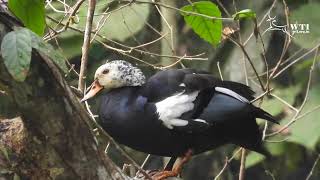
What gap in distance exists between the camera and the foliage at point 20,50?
1104 millimetres

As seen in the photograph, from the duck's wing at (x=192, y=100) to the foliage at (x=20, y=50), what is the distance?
0.78 metres

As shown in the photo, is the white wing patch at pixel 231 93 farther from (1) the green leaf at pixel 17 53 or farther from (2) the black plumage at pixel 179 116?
(1) the green leaf at pixel 17 53

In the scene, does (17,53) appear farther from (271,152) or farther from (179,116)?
(271,152)

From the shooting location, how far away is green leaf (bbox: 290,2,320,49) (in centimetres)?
310

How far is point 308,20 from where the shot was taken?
126 inches

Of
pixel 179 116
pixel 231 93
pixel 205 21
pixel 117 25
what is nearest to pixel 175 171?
pixel 179 116

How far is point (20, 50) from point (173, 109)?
82 cm

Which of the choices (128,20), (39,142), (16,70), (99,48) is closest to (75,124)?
(39,142)

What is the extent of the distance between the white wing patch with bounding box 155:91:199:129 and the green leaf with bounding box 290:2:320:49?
128 centimetres

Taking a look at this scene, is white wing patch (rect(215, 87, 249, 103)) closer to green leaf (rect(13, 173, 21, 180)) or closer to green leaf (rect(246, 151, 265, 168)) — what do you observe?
green leaf (rect(13, 173, 21, 180))

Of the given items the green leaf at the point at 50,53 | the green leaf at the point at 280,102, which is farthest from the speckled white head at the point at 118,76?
the green leaf at the point at 280,102

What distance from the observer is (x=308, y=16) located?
10.6ft

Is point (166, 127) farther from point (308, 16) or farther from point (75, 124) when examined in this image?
point (308, 16)

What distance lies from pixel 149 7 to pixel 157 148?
1.38 m
